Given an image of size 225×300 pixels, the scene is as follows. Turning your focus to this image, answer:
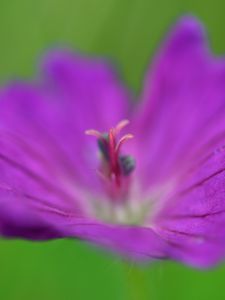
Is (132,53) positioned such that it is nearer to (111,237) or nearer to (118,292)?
(118,292)

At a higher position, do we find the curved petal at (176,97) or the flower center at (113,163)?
the curved petal at (176,97)

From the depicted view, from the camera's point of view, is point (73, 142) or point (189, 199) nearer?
point (189, 199)

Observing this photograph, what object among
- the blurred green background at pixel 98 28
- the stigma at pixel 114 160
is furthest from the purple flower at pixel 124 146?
the blurred green background at pixel 98 28

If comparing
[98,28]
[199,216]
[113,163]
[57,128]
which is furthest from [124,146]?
[98,28]

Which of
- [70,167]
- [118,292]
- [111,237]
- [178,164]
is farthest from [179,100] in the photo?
[111,237]

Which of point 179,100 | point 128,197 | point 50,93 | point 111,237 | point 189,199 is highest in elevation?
point 50,93

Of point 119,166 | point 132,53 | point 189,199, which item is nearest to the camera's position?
point 189,199

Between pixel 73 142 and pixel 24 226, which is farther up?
pixel 73 142

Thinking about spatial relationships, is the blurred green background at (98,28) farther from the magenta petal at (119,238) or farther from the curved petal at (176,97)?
the magenta petal at (119,238)

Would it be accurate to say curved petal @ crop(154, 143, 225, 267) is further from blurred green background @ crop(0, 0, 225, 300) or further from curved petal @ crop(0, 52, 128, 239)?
blurred green background @ crop(0, 0, 225, 300)
